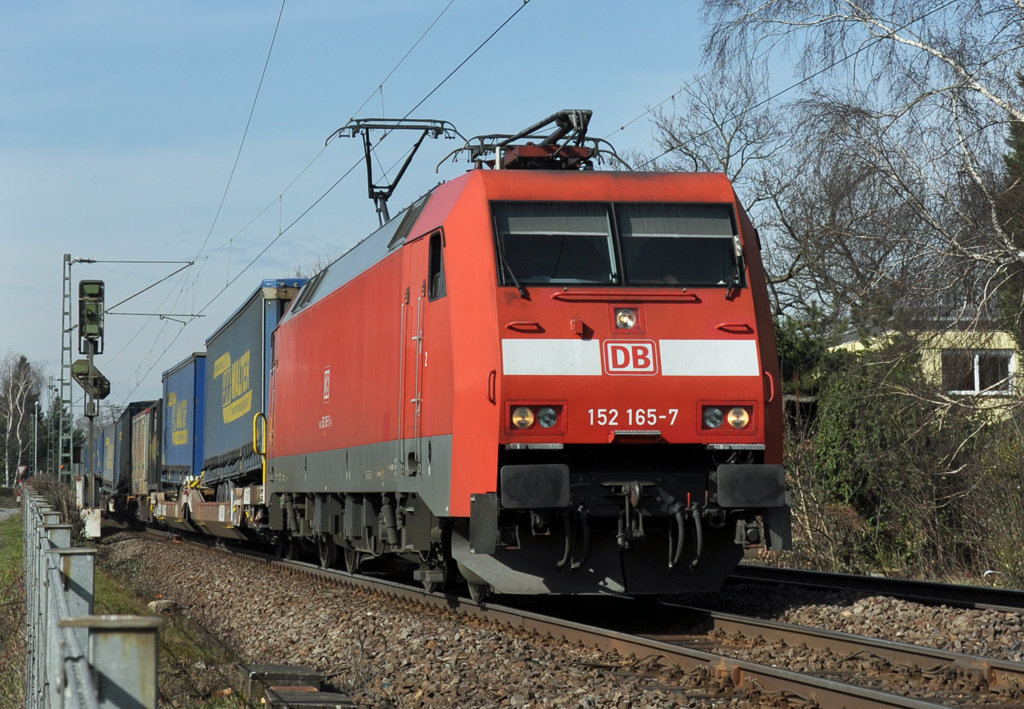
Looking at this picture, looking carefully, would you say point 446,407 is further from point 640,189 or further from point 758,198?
point 758,198

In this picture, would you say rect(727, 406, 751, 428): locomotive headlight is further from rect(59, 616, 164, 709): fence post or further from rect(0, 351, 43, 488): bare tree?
rect(0, 351, 43, 488): bare tree

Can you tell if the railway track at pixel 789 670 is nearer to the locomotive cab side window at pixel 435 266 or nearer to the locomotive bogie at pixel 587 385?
the locomotive bogie at pixel 587 385

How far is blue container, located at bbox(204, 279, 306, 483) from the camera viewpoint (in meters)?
17.8

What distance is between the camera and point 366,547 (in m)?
12.0

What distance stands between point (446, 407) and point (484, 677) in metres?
2.28

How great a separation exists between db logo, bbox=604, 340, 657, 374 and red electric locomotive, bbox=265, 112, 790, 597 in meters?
0.01

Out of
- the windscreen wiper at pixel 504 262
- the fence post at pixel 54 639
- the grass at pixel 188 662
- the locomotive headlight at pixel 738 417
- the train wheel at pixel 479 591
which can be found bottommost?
the grass at pixel 188 662

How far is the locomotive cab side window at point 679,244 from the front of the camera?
8938 mm

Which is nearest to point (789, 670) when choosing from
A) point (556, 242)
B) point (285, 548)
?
point (556, 242)

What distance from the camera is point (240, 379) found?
19.5 metres

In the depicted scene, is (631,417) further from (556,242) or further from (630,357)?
(556,242)

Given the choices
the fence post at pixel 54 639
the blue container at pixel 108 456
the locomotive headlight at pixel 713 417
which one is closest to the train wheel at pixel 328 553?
the locomotive headlight at pixel 713 417

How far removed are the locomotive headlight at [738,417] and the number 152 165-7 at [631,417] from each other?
0.42 meters

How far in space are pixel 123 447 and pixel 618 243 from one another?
31545 mm
